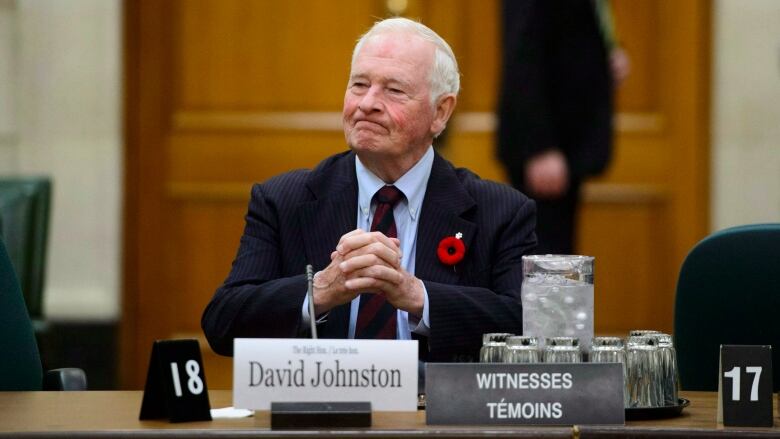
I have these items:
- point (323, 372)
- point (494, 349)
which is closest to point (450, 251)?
point (494, 349)

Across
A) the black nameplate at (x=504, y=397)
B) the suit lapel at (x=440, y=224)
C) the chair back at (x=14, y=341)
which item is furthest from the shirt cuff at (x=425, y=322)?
the chair back at (x=14, y=341)

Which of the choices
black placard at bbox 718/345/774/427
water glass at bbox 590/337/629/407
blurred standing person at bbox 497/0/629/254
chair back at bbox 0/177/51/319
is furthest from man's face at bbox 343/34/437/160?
blurred standing person at bbox 497/0/629/254

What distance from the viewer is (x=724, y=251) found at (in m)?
2.86

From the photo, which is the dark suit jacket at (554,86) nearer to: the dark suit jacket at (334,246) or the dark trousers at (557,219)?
the dark trousers at (557,219)

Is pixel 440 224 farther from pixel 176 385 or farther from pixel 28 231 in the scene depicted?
pixel 28 231

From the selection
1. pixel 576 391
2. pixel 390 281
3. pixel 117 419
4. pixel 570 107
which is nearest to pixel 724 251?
pixel 390 281

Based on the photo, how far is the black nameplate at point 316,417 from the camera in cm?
198

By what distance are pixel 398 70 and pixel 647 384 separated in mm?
991

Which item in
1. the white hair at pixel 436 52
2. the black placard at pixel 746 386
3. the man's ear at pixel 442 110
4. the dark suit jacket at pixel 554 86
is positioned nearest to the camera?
the black placard at pixel 746 386

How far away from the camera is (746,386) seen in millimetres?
2057

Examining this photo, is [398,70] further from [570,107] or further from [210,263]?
[210,263]

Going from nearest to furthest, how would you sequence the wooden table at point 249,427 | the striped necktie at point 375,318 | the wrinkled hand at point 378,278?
1. the wooden table at point 249,427
2. the wrinkled hand at point 378,278
3. the striped necktie at point 375,318

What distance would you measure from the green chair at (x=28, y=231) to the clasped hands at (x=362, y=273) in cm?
179

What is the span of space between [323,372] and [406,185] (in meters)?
0.95
